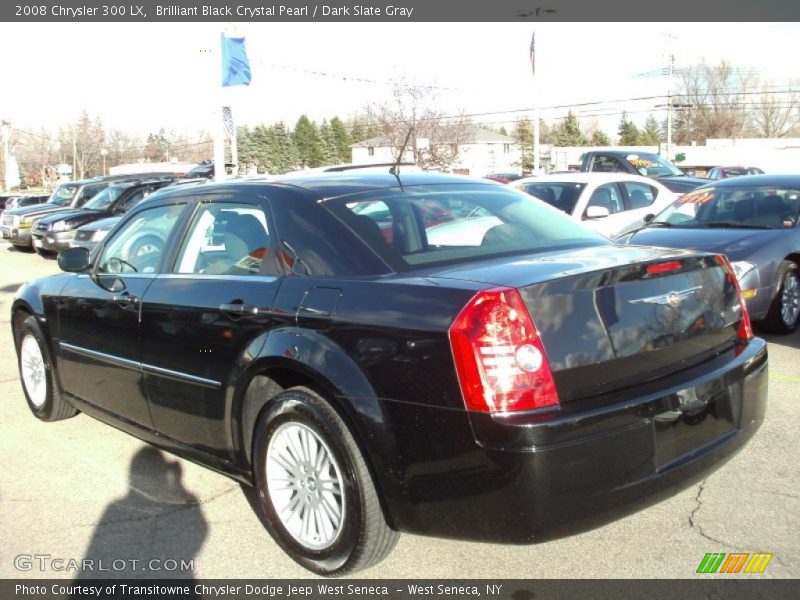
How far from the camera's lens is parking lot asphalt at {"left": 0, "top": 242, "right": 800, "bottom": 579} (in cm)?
324

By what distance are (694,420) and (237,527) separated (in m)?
2.20

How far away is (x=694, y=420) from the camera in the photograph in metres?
2.99

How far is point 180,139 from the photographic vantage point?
110 meters

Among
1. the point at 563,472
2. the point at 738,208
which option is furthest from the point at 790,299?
the point at 563,472

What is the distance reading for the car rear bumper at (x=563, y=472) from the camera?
101 inches

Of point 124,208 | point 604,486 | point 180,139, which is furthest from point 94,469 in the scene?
point 180,139

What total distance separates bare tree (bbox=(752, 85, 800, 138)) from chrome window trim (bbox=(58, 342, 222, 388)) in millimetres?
79620

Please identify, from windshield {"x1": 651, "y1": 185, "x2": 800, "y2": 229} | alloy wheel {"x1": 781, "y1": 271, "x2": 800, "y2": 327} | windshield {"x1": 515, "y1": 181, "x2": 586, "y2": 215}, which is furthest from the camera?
windshield {"x1": 515, "y1": 181, "x2": 586, "y2": 215}

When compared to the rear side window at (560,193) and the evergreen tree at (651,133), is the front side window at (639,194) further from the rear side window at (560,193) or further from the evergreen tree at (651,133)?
the evergreen tree at (651,133)

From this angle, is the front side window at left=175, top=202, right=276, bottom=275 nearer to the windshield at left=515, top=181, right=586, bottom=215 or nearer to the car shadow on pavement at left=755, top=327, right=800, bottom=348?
the car shadow on pavement at left=755, top=327, right=800, bottom=348

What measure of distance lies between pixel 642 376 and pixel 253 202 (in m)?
2.02

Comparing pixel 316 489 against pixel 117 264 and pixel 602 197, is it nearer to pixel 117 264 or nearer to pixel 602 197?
pixel 117 264

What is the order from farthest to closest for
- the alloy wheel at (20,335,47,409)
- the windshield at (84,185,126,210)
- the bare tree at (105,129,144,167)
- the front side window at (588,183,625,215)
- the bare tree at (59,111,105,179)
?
the bare tree at (105,129,144,167), the bare tree at (59,111,105,179), the windshield at (84,185,126,210), the front side window at (588,183,625,215), the alloy wheel at (20,335,47,409)
